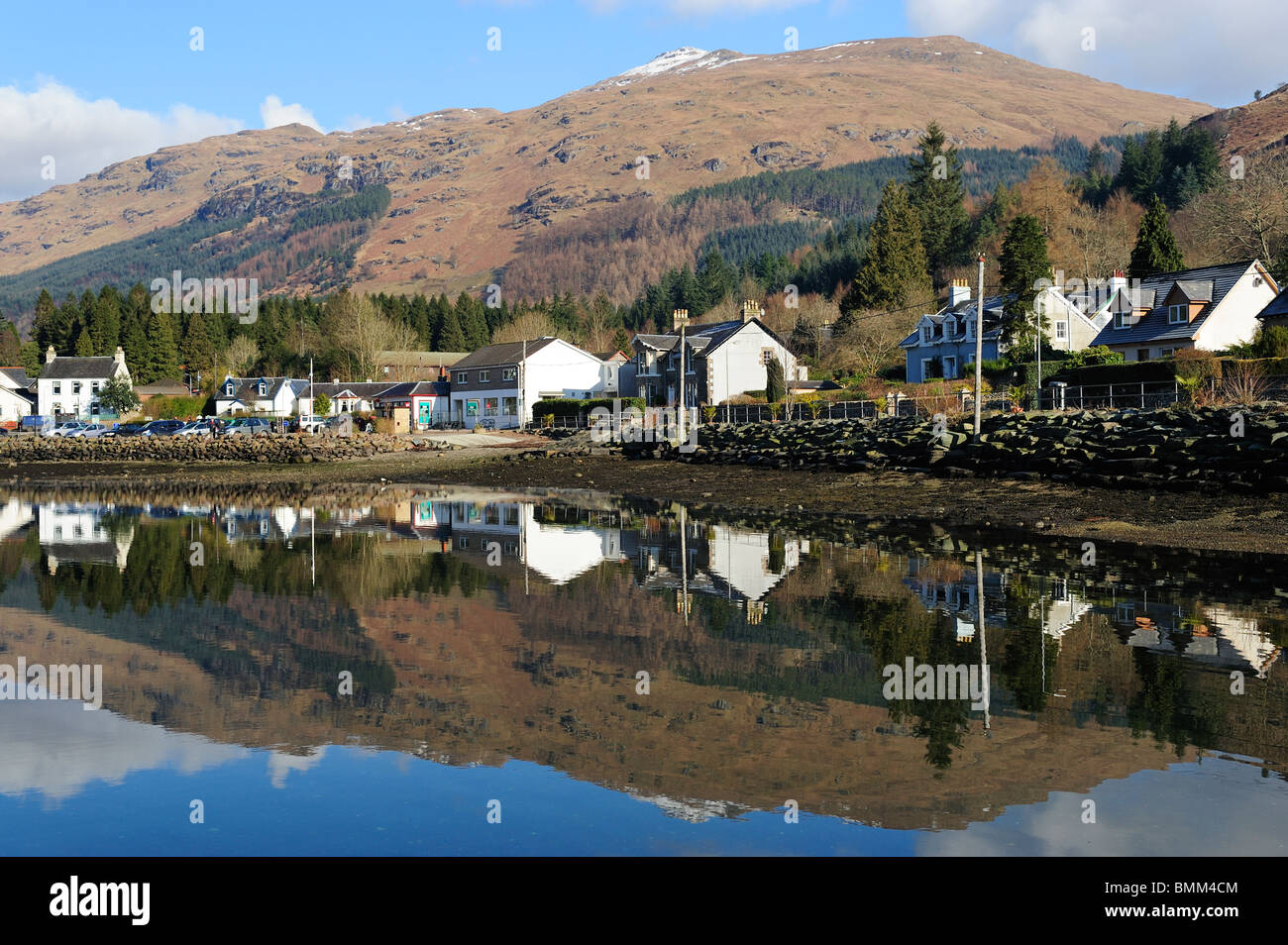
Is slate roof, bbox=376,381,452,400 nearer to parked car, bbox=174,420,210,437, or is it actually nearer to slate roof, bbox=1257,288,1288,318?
parked car, bbox=174,420,210,437

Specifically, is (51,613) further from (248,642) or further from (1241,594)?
(1241,594)

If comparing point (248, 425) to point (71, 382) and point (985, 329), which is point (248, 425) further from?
point (985, 329)

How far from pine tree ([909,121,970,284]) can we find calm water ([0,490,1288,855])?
99.5 meters

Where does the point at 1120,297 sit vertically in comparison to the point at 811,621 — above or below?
above

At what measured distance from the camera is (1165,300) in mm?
62000

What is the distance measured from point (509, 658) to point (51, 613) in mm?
8695

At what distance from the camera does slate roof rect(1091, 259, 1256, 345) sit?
60.3 m

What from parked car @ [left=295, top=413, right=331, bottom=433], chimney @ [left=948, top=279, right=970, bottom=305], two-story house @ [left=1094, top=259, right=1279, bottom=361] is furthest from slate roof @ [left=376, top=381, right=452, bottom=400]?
two-story house @ [left=1094, top=259, right=1279, bottom=361]

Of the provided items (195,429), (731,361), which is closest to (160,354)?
(195,429)

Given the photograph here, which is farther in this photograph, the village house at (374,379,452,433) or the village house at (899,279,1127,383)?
the village house at (374,379,452,433)

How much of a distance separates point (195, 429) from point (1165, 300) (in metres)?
74.5
